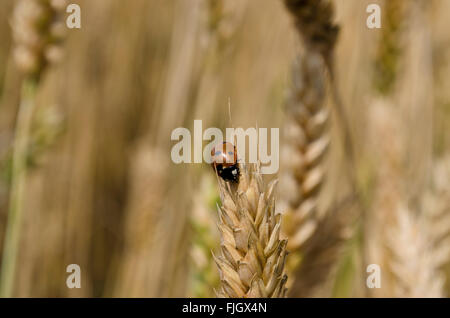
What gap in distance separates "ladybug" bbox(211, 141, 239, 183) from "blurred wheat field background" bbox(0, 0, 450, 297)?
12 centimetres

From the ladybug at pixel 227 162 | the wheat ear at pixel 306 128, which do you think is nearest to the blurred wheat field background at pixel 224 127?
the wheat ear at pixel 306 128

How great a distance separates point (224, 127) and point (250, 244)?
807 mm

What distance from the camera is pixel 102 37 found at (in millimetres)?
1435

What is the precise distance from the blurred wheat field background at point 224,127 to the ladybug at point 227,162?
0.41 ft

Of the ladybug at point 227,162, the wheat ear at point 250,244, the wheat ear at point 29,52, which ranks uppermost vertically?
the wheat ear at point 29,52

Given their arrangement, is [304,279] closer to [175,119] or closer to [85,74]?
[175,119]

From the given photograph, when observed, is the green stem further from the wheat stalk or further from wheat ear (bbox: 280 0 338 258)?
wheat ear (bbox: 280 0 338 258)

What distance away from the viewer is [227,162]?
440 mm

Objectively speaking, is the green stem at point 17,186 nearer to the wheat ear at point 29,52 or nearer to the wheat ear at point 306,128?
the wheat ear at point 29,52

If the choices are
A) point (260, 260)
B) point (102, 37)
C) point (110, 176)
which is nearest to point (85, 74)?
point (102, 37)

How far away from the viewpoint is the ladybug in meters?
0.40

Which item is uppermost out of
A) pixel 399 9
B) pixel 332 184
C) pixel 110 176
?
pixel 399 9

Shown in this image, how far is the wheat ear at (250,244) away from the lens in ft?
1.12

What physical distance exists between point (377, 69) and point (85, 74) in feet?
2.53
